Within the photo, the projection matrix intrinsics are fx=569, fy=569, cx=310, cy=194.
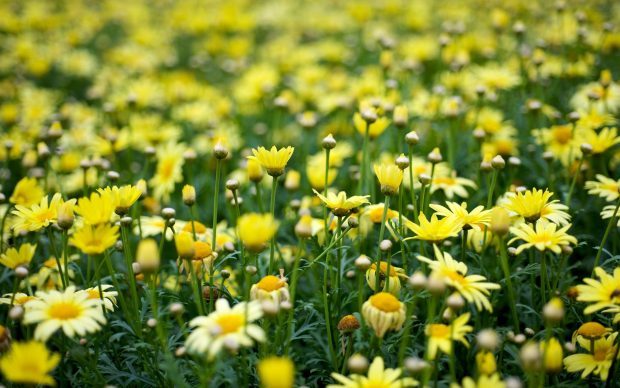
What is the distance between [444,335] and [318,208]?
5.41 feet

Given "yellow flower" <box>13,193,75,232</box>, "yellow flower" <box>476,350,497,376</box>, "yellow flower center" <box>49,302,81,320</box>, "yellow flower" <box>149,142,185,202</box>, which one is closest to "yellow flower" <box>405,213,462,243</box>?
"yellow flower" <box>476,350,497,376</box>

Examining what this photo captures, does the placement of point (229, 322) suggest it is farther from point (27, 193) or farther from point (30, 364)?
point (27, 193)

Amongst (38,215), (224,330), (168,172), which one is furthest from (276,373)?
(168,172)

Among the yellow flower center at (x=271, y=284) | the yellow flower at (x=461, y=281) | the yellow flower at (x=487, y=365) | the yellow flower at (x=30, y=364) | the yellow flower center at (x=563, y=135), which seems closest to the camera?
the yellow flower at (x=30, y=364)

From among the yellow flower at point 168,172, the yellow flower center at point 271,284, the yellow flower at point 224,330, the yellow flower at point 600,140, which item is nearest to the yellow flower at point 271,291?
the yellow flower center at point 271,284

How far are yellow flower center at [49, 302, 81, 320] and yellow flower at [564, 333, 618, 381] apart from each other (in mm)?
1781

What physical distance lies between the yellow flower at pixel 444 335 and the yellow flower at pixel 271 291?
0.54 meters

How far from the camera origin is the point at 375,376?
187cm

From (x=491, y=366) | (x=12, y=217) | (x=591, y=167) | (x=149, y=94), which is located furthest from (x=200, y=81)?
(x=491, y=366)

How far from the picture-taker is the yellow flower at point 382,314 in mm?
1938

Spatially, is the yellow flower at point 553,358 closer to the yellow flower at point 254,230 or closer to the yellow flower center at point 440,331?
the yellow flower center at point 440,331

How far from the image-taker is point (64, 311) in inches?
78.5

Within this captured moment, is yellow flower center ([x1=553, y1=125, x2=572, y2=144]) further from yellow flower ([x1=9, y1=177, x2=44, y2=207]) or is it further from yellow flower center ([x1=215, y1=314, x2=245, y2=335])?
yellow flower ([x1=9, y1=177, x2=44, y2=207])

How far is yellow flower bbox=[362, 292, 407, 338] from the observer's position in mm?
1938
